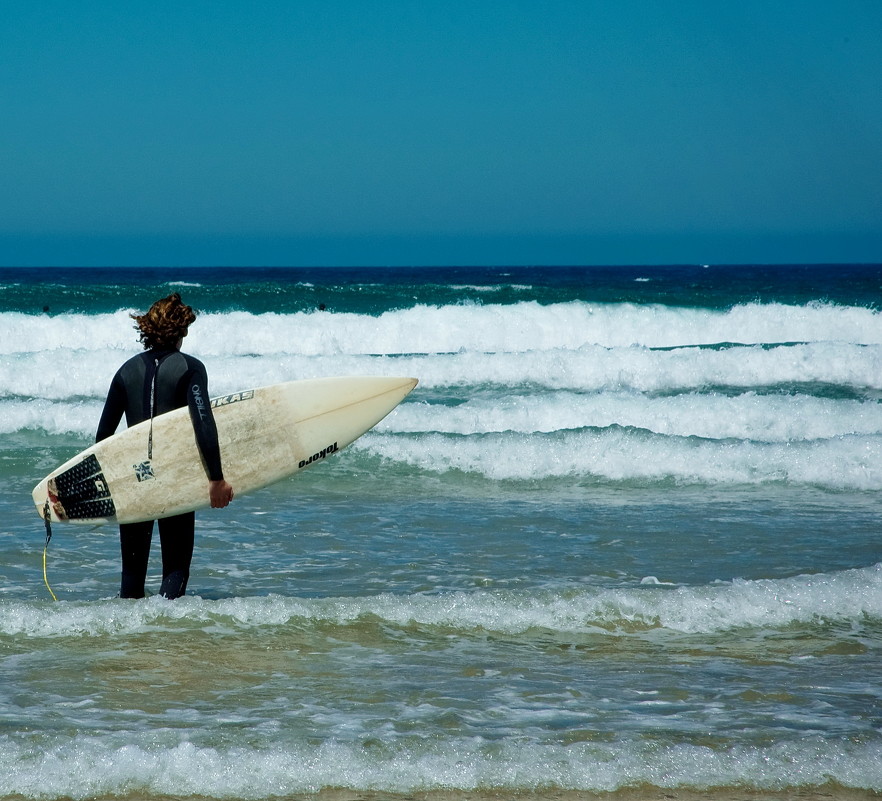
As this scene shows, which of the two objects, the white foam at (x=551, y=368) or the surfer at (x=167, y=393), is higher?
the surfer at (x=167, y=393)

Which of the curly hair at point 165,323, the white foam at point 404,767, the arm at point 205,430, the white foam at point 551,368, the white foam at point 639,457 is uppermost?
the curly hair at point 165,323

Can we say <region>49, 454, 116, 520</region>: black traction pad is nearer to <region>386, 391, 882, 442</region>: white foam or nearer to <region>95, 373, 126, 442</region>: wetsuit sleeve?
<region>95, 373, 126, 442</region>: wetsuit sleeve

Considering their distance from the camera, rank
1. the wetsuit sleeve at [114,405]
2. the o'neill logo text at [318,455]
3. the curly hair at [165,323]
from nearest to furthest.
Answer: the curly hair at [165,323] < the wetsuit sleeve at [114,405] < the o'neill logo text at [318,455]

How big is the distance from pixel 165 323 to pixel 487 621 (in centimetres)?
172

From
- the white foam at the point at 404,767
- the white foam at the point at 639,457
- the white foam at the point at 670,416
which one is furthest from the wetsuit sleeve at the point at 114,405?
the white foam at the point at 670,416

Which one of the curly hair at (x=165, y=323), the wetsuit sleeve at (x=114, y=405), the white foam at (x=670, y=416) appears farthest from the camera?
the white foam at (x=670, y=416)

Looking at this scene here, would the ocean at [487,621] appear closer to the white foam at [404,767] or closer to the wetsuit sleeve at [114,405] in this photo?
the white foam at [404,767]

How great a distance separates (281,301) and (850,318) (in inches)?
540

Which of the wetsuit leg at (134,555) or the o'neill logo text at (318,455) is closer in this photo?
the wetsuit leg at (134,555)

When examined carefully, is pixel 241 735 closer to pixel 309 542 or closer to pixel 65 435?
pixel 309 542

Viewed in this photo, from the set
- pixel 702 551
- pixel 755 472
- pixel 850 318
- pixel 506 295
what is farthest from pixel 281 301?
pixel 702 551

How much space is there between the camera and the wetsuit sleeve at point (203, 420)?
12.2 ft

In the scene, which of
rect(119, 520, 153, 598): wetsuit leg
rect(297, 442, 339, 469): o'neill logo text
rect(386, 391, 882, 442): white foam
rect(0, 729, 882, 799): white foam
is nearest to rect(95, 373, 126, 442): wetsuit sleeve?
rect(119, 520, 153, 598): wetsuit leg

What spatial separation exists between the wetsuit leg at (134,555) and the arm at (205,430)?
0.39 metres
